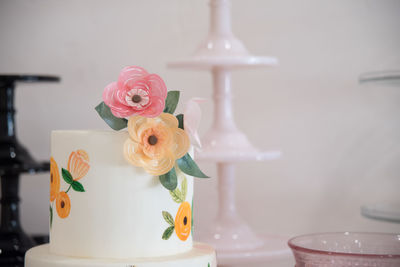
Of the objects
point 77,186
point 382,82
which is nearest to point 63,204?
point 77,186

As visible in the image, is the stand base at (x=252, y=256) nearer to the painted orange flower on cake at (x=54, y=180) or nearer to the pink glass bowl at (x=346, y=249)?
the pink glass bowl at (x=346, y=249)

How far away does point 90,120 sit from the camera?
1.55 meters

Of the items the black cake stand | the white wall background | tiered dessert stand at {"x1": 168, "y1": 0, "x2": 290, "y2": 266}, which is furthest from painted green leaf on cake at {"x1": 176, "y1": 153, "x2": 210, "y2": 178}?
the white wall background

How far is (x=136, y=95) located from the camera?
2.46 feet

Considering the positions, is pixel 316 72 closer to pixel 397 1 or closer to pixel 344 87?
pixel 344 87

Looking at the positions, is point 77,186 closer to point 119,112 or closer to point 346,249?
point 119,112

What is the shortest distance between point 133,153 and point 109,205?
0.07 metres

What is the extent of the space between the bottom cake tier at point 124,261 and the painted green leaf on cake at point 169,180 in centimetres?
9

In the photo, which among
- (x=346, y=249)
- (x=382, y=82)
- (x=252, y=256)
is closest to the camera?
(x=346, y=249)

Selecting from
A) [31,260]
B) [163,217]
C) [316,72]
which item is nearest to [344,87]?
[316,72]

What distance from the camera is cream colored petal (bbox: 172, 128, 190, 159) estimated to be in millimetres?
758

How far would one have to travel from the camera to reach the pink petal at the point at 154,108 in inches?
29.2

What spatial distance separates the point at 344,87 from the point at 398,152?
22cm

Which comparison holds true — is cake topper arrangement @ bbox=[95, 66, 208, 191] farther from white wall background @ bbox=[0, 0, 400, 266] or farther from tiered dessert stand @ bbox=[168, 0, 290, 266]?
white wall background @ bbox=[0, 0, 400, 266]
